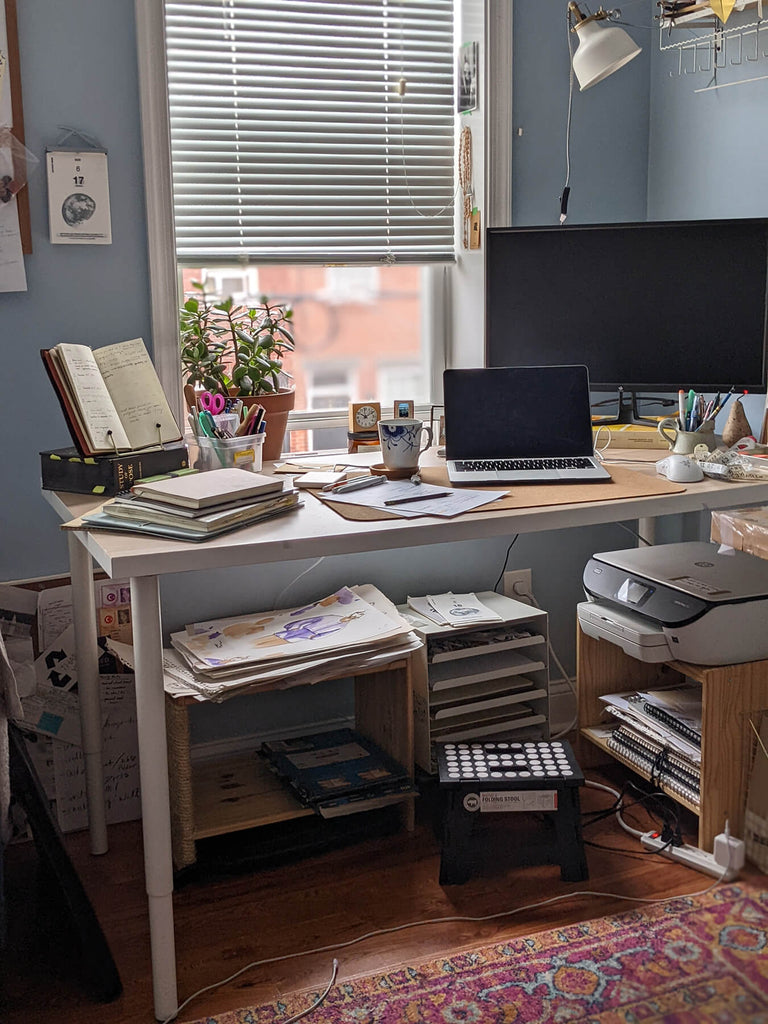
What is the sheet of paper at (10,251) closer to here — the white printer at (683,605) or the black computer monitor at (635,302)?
the black computer monitor at (635,302)

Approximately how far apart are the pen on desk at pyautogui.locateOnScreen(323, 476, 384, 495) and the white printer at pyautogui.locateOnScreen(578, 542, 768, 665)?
0.55 meters

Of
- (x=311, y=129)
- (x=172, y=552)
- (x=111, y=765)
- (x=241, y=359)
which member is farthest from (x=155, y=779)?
(x=311, y=129)

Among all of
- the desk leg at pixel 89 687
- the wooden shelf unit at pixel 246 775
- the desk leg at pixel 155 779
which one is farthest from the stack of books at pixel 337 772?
the desk leg at pixel 155 779

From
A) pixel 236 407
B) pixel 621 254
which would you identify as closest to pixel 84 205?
pixel 236 407

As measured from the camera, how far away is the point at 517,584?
2574mm

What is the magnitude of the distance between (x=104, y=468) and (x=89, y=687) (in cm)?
50

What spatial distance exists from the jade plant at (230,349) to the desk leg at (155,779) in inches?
29.6

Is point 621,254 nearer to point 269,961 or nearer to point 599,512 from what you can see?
point 599,512

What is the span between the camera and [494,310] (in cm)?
228

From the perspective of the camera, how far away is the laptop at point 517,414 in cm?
201

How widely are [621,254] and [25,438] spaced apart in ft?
4.46

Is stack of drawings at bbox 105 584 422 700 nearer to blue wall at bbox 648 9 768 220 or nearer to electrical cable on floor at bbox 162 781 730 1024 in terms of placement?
electrical cable on floor at bbox 162 781 730 1024

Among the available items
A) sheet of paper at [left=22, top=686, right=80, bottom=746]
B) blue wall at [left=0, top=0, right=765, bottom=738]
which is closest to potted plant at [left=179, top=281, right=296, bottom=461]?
blue wall at [left=0, top=0, right=765, bottom=738]

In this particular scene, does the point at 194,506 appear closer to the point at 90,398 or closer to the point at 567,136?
the point at 90,398
